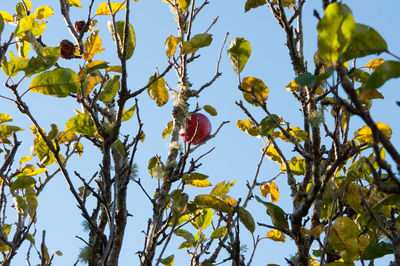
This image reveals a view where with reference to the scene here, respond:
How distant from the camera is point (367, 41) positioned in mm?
1038

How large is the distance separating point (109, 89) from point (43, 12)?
97 cm

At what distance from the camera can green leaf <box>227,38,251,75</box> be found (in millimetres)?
1888

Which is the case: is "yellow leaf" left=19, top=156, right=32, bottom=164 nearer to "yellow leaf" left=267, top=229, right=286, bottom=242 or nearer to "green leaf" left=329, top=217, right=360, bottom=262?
"yellow leaf" left=267, top=229, right=286, bottom=242

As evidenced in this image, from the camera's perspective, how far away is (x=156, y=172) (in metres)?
2.02

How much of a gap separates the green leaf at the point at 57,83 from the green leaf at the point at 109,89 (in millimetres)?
163

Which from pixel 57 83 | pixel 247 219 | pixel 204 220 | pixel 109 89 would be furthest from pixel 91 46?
pixel 247 219

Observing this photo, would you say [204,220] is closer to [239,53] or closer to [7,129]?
[239,53]

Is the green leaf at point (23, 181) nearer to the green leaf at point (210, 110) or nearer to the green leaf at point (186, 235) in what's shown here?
the green leaf at point (186, 235)

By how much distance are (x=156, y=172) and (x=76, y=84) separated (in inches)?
20.2

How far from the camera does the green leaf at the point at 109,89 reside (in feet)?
6.45

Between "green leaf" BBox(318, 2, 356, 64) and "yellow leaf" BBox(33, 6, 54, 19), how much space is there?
6.92 feet

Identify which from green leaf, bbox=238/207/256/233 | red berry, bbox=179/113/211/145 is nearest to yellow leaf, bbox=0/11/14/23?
red berry, bbox=179/113/211/145

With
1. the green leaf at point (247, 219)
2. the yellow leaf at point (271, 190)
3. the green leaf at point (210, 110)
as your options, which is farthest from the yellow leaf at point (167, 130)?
the green leaf at point (247, 219)

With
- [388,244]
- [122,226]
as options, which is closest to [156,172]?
[122,226]
